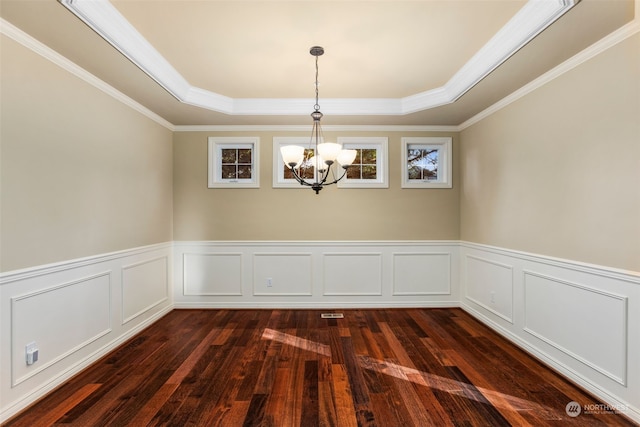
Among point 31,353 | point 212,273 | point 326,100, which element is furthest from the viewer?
point 212,273

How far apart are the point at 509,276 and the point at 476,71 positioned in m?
2.14

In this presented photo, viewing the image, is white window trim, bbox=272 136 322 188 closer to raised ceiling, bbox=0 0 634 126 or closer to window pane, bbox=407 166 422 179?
raised ceiling, bbox=0 0 634 126

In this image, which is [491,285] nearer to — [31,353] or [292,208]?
[292,208]

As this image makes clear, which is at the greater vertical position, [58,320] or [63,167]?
[63,167]

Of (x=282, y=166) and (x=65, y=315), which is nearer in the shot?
(x=65, y=315)

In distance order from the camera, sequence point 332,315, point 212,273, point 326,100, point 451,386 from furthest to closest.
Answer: point 212,273, point 332,315, point 326,100, point 451,386

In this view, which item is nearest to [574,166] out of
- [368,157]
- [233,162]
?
[368,157]

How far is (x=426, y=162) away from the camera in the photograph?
4.37 metres

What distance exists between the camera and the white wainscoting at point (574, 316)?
2.01 meters

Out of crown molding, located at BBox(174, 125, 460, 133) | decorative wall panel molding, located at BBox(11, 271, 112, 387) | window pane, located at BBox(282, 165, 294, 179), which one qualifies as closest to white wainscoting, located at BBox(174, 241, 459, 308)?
window pane, located at BBox(282, 165, 294, 179)

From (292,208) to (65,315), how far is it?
104 inches

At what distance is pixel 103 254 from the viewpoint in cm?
285

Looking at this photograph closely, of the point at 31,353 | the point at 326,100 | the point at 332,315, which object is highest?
the point at 326,100

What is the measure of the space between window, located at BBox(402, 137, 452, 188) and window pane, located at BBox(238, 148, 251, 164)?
2.25 metres
